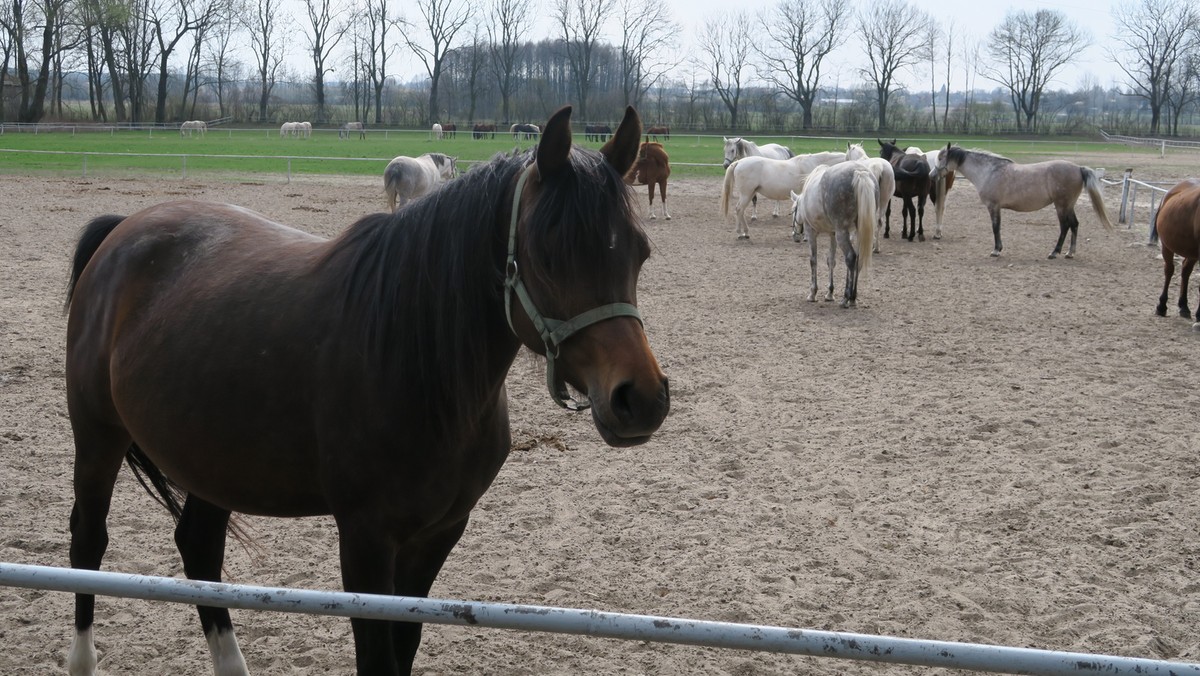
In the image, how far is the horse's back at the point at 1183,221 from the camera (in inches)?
364

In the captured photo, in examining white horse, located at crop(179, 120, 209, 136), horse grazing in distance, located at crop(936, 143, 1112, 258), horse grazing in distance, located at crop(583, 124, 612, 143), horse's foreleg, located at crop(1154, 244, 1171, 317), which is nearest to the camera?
horse's foreleg, located at crop(1154, 244, 1171, 317)

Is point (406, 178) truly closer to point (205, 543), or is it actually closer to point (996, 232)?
point (996, 232)

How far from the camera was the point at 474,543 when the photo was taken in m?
4.54

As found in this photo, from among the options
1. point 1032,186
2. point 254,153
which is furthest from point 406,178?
point 254,153

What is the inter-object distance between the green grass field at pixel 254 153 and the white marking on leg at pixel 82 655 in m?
11.6

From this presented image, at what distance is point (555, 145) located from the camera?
212 centimetres

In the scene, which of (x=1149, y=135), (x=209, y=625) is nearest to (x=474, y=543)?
(x=209, y=625)

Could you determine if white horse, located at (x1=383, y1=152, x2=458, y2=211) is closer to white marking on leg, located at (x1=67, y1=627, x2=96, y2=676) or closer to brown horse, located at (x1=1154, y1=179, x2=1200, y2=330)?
brown horse, located at (x1=1154, y1=179, x2=1200, y2=330)

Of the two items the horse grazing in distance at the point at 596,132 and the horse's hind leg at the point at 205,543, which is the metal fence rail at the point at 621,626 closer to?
the horse's hind leg at the point at 205,543

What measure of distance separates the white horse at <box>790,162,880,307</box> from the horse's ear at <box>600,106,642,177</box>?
27.3ft

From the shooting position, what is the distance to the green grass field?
1055 inches

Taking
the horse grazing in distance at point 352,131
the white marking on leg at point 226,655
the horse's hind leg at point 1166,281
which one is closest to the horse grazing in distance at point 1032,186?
the horse's hind leg at point 1166,281

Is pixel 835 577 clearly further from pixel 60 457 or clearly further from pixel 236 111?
pixel 236 111

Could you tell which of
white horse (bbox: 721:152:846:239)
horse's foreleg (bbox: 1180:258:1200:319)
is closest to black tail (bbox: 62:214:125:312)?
horse's foreleg (bbox: 1180:258:1200:319)
